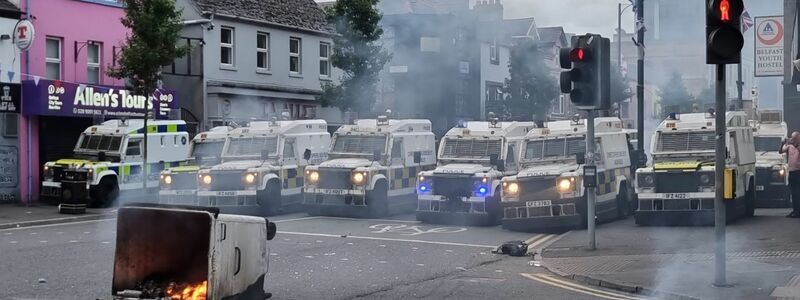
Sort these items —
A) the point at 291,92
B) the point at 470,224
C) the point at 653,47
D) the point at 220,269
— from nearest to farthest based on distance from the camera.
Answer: the point at 220,269 → the point at 653,47 → the point at 470,224 → the point at 291,92

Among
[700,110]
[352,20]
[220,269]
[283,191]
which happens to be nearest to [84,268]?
[220,269]

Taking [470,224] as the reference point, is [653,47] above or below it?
above

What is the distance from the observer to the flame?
7.93 metres

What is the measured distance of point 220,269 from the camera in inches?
314

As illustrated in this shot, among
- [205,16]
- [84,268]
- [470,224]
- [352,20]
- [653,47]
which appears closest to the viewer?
[653,47]

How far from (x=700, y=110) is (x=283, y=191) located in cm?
934

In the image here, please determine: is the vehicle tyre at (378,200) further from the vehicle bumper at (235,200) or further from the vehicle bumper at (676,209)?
the vehicle bumper at (676,209)

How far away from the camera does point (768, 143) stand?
72.5ft

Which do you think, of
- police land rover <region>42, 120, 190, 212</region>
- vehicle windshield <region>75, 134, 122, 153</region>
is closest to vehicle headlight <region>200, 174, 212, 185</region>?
police land rover <region>42, 120, 190, 212</region>

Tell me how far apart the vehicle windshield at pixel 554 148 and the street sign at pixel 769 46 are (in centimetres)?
391

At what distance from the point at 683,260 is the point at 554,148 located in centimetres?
656

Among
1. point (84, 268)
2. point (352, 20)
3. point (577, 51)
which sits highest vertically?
point (352, 20)

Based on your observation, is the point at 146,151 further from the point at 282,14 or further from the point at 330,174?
the point at 282,14

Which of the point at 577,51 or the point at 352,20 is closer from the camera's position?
the point at 577,51
